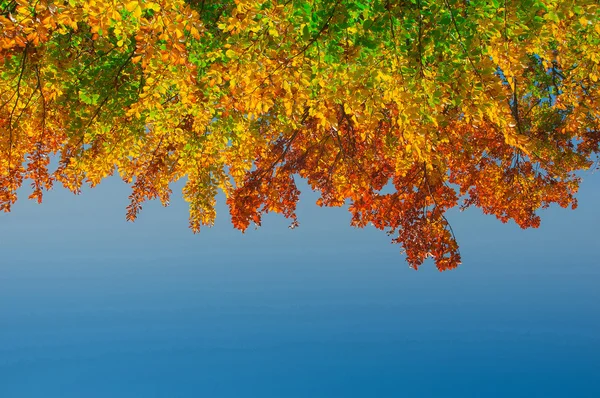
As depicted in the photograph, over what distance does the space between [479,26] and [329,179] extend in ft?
34.4

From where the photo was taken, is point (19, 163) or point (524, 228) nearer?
point (19, 163)

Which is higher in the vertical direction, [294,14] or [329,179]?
[329,179]

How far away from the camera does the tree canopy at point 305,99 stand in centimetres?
601

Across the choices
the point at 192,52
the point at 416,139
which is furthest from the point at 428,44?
the point at 192,52

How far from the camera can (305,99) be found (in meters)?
6.73

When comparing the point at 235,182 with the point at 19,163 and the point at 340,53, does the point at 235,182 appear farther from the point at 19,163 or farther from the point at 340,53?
the point at 340,53

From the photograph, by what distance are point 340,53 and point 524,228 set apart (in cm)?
1584

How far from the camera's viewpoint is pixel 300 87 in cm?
648

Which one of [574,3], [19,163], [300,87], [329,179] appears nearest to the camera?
[574,3]

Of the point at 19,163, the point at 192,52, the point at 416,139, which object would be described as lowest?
the point at 416,139

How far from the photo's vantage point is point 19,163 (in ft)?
41.6

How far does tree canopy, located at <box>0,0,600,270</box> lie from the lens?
6.01m

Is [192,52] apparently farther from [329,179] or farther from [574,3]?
[329,179]

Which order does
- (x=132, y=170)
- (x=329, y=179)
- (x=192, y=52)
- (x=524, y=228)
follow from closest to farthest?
(x=192, y=52), (x=132, y=170), (x=329, y=179), (x=524, y=228)
